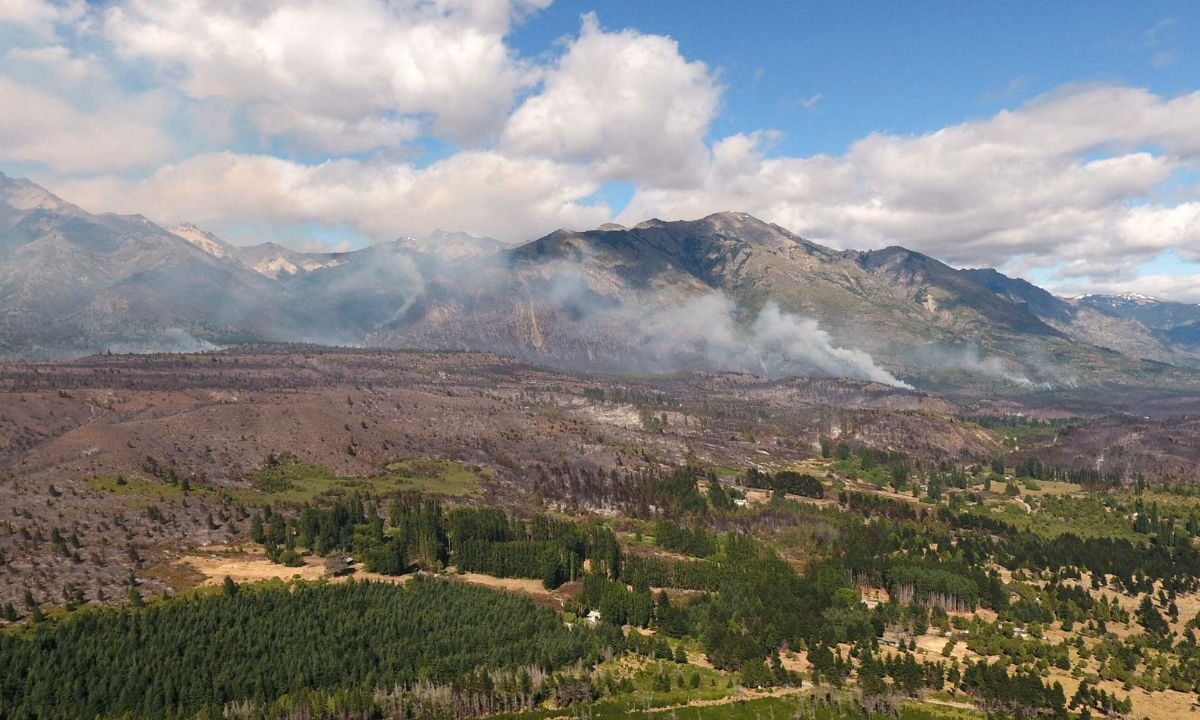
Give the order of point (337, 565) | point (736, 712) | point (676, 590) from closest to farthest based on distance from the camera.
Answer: point (736, 712) < point (676, 590) < point (337, 565)

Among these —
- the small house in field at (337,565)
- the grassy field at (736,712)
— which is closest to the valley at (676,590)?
the grassy field at (736,712)

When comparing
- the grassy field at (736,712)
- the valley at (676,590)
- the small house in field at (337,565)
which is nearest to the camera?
the grassy field at (736,712)

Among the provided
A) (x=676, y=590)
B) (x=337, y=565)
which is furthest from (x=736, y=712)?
(x=337, y=565)

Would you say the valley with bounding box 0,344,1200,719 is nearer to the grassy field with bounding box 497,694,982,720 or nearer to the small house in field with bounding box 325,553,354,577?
the grassy field with bounding box 497,694,982,720

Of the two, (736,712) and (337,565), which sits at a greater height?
(337,565)

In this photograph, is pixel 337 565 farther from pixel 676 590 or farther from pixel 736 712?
pixel 736 712

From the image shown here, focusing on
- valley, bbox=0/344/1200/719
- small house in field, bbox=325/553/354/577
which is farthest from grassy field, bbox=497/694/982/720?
small house in field, bbox=325/553/354/577

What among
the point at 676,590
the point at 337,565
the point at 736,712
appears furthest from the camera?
the point at 337,565

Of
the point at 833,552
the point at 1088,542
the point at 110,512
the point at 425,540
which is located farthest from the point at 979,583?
the point at 110,512

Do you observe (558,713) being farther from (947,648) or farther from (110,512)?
(110,512)

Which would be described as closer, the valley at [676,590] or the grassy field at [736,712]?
the grassy field at [736,712]

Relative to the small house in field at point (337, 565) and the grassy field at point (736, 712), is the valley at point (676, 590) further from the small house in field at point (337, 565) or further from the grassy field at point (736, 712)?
the small house in field at point (337, 565)
